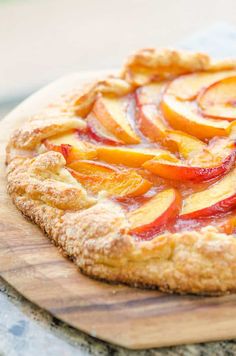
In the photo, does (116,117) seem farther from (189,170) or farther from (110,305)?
(110,305)

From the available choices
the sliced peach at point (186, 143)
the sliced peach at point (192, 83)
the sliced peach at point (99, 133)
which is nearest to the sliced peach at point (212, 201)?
the sliced peach at point (186, 143)

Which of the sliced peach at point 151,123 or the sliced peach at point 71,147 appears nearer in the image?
the sliced peach at point 71,147

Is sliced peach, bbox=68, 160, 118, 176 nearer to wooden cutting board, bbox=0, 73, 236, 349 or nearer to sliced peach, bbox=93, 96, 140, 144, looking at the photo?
sliced peach, bbox=93, 96, 140, 144

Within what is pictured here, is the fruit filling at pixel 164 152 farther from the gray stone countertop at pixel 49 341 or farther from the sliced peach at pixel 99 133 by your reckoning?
the gray stone countertop at pixel 49 341

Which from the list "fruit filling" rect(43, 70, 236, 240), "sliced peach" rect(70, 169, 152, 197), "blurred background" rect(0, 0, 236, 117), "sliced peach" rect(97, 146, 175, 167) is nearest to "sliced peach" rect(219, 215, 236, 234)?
"fruit filling" rect(43, 70, 236, 240)

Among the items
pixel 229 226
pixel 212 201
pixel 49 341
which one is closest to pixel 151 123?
pixel 212 201
